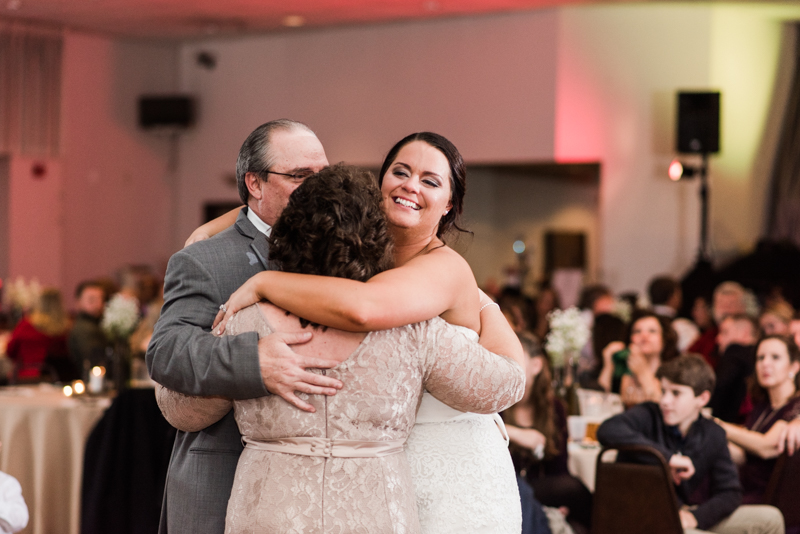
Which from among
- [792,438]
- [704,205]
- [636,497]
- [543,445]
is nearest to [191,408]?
[636,497]

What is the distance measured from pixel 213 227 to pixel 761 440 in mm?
2883

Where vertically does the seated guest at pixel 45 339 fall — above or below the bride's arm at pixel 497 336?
below

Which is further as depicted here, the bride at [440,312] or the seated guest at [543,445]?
the seated guest at [543,445]

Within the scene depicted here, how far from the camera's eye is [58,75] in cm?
1106

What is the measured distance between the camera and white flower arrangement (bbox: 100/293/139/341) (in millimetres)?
5129

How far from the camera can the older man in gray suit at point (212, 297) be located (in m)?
1.78

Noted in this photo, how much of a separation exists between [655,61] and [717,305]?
3519 mm

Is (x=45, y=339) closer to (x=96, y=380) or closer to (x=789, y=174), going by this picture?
(x=96, y=380)

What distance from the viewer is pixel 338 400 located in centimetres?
163

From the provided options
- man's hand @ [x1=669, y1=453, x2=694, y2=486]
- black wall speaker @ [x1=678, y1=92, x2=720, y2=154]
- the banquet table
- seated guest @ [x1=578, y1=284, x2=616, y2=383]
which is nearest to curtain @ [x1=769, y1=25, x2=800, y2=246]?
black wall speaker @ [x1=678, y1=92, x2=720, y2=154]

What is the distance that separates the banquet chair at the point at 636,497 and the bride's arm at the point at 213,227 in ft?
6.22

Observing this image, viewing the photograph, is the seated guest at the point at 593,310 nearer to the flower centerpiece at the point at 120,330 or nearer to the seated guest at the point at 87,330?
the flower centerpiece at the point at 120,330

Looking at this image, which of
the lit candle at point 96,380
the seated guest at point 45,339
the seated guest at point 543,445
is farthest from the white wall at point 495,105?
the seated guest at point 543,445

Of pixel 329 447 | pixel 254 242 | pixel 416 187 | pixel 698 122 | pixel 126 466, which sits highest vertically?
pixel 698 122
